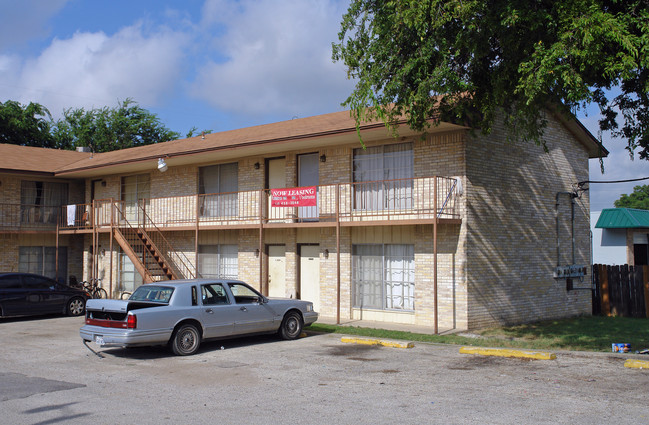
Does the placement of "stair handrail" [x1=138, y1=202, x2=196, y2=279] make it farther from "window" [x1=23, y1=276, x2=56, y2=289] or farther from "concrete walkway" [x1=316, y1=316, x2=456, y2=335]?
"concrete walkway" [x1=316, y1=316, x2=456, y2=335]

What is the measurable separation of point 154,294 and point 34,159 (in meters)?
17.5

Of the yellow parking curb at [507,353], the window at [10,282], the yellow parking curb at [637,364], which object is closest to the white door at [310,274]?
the yellow parking curb at [507,353]

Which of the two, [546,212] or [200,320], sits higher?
[546,212]

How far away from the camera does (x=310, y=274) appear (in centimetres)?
1875

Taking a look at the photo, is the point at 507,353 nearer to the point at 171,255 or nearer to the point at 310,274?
the point at 310,274

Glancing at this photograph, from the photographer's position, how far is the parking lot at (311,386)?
23.9 ft

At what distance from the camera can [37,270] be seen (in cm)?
2473

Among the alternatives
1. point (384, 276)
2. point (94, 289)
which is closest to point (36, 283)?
point (94, 289)

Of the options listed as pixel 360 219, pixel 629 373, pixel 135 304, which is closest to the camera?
pixel 629 373

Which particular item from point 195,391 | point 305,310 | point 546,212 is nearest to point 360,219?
point 305,310

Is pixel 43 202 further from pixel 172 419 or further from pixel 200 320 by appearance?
pixel 172 419

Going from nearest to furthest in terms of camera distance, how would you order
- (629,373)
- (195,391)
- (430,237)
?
(195,391)
(629,373)
(430,237)

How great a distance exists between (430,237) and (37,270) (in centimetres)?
1675

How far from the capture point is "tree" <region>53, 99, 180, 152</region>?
45094 millimetres
